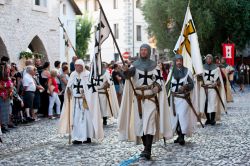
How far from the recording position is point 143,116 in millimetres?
8844

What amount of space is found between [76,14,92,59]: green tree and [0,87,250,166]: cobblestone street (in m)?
36.2

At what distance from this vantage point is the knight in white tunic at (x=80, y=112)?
425 inches

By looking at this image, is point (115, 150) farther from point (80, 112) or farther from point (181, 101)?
point (181, 101)

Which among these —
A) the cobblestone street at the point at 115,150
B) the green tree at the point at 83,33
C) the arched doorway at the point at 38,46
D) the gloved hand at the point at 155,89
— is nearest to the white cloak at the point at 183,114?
the cobblestone street at the point at 115,150

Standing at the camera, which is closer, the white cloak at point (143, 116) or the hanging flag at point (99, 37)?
the white cloak at point (143, 116)

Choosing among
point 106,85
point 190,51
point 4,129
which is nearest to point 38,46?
point 106,85

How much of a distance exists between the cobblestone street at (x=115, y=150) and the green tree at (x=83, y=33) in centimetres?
3618

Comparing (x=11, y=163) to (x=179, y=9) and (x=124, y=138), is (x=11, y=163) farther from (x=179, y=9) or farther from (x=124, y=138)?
(x=179, y=9)

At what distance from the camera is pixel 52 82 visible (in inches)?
653

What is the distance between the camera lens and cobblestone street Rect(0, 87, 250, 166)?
852 centimetres

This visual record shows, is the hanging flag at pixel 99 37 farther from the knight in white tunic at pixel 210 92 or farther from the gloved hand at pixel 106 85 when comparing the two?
the knight in white tunic at pixel 210 92

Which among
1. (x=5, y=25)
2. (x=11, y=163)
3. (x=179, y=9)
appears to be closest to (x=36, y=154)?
(x=11, y=163)

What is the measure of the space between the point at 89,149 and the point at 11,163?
1843 mm

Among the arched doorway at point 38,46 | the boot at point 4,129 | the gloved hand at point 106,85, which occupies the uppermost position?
the arched doorway at point 38,46
